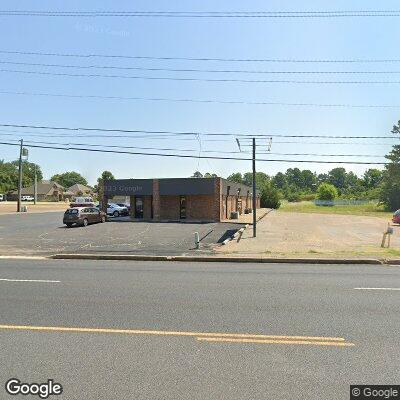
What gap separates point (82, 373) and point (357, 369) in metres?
3.16

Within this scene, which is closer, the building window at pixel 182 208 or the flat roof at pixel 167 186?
the flat roof at pixel 167 186

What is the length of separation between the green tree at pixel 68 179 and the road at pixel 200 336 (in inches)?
6725

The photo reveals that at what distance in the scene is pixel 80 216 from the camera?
3178 cm

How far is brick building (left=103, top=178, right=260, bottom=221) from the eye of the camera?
3681 cm

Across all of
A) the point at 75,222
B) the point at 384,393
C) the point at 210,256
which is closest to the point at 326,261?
the point at 210,256

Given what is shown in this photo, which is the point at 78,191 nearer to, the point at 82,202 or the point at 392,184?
the point at 82,202

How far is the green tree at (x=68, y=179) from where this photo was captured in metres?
172

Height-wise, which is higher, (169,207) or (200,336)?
(169,207)

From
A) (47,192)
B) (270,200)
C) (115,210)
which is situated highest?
(47,192)

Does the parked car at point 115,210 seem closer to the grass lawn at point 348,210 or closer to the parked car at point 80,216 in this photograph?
the parked car at point 80,216

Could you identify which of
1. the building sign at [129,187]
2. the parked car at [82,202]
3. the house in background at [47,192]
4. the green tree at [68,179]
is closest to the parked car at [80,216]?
the building sign at [129,187]

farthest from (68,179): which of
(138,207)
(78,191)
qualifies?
(138,207)

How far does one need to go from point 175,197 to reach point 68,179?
151m

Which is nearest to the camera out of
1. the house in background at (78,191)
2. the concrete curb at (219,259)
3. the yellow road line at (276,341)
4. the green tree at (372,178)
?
the yellow road line at (276,341)
